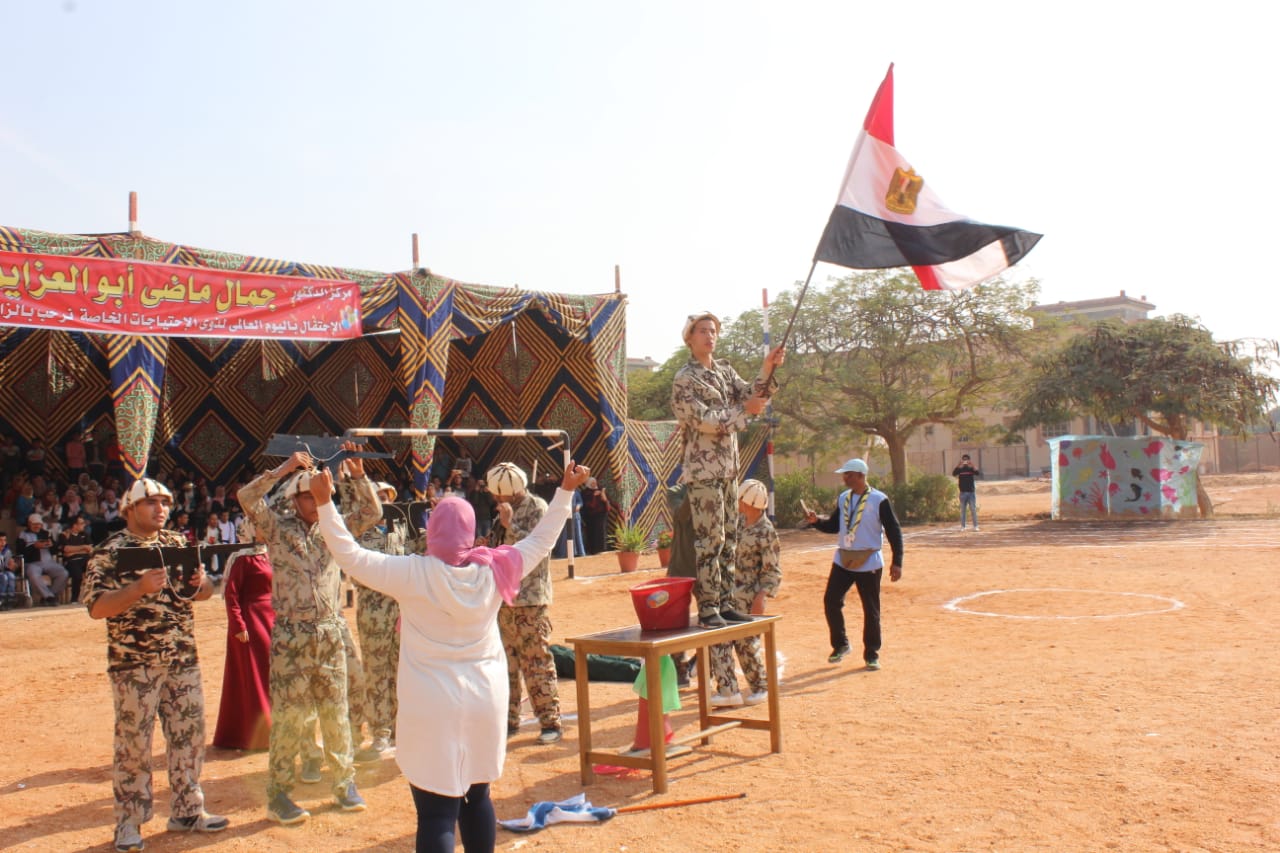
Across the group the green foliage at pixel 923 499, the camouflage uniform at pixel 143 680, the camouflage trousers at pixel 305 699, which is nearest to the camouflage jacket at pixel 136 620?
the camouflage uniform at pixel 143 680

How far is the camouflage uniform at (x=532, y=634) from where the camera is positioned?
24.2ft

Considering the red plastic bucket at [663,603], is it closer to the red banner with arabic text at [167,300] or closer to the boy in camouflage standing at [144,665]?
the boy in camouflage standing at [144,665]

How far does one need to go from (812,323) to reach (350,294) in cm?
1522

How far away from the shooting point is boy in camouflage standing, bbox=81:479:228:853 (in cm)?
548

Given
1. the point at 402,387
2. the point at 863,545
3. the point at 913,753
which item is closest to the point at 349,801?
the point at 913,753

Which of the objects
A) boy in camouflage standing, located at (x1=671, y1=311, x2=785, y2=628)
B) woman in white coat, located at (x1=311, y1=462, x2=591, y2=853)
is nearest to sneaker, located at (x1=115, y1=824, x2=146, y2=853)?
woman in white coat, located at (x1=311, y1=462, x2=591, y2=853)

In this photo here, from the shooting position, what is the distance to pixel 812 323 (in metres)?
29.2

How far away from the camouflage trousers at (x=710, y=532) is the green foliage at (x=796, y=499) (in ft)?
69.1

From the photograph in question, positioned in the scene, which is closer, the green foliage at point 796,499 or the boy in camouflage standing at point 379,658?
the boy in camouflage standing at point 379,658

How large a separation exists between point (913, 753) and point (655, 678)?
179 cm

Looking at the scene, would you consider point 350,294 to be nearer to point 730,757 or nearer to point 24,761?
point 24,761

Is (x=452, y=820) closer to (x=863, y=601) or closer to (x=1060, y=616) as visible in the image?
(x=863, y=601)

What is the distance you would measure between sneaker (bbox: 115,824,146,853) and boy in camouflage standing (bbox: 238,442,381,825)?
2.31ft

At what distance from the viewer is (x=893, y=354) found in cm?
2859
